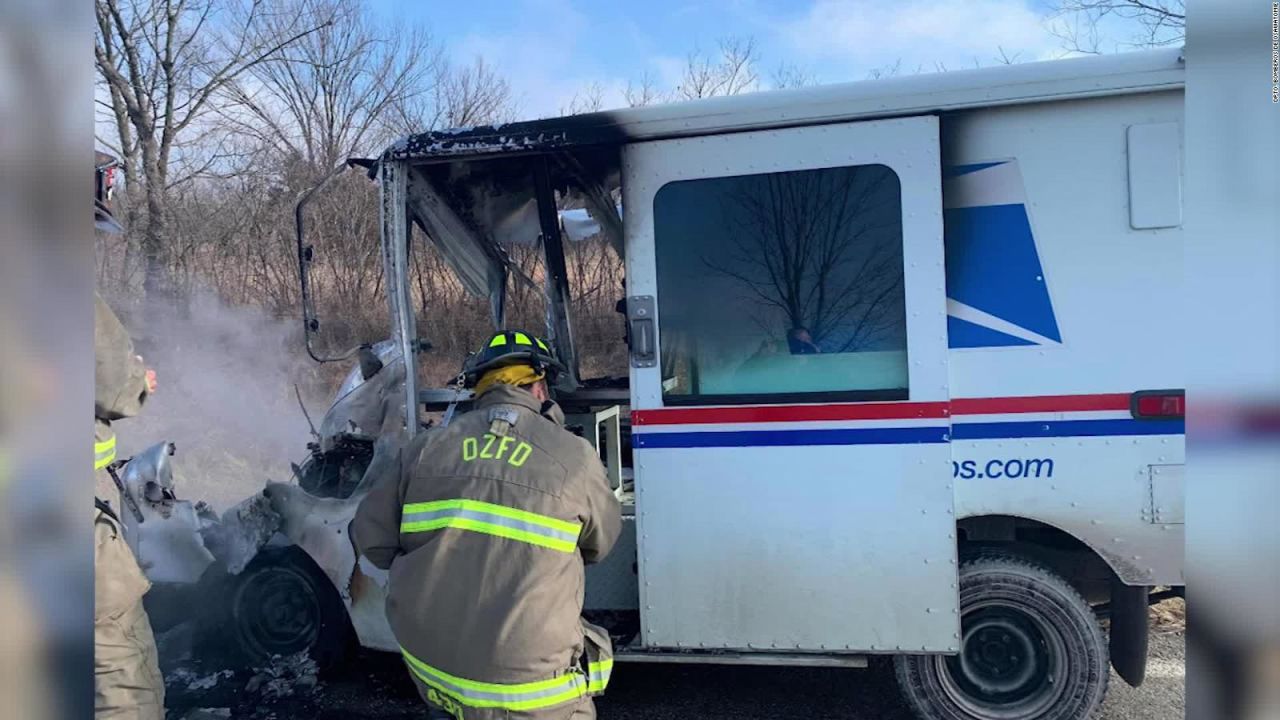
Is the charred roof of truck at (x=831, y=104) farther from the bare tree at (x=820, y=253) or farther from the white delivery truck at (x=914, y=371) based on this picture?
the bare tree at (x=820, y=253)

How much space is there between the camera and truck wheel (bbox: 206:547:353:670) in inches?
177

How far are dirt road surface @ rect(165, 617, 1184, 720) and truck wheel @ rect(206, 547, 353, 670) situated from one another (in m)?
0.17

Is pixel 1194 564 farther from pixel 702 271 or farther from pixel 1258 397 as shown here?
pixel 702 271

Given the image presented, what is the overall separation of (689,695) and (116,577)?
8.94 feet

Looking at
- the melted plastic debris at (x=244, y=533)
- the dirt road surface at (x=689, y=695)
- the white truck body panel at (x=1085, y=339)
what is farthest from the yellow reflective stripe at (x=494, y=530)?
the melted plastic debris at (x=244, y=533)

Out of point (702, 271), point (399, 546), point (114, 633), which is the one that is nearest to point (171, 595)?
point (114, 633)

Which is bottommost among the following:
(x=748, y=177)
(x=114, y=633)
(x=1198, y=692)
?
(x=114, y=633)

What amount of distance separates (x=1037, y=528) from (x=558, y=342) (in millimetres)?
3023

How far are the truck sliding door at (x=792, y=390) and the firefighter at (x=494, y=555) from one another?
979 mm

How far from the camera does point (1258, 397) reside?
3.11 feet

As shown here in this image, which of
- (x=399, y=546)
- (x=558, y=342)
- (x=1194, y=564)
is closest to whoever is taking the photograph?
(x=1194, y=564)

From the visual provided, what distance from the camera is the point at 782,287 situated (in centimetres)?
361

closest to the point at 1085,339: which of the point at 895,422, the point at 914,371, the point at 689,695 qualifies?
the point at 914,371

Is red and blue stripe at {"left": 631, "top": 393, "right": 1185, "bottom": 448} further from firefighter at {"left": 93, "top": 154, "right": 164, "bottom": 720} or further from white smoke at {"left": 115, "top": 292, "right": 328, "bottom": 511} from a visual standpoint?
white smoke at {"left": 115, "top": 292, "right": 328, "bottom": 511}
